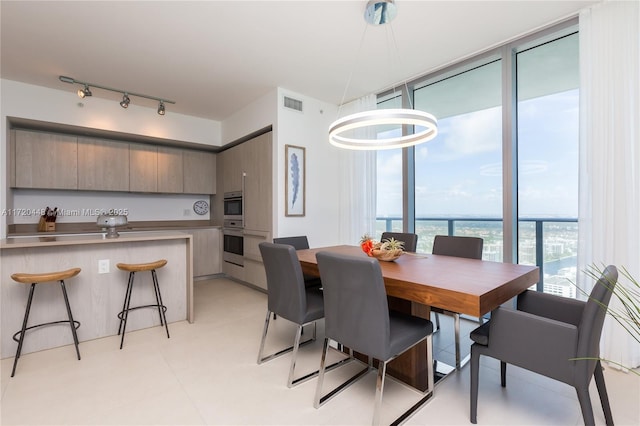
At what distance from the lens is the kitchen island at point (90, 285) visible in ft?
7.84

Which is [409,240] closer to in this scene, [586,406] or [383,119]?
[383,119]

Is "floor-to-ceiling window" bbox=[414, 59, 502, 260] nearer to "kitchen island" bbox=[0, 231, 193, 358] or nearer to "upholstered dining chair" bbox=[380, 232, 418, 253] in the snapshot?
"upholstered dining chair" bbox=[380, 232, 418, 253]

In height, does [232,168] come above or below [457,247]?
above

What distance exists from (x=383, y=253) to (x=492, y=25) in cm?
224

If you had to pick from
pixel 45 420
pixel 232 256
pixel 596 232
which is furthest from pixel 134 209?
pixel 596 232

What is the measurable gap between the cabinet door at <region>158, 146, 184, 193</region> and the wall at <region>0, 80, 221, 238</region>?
0.32 m

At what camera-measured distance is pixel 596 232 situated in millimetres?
2314

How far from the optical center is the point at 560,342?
4.63 feet

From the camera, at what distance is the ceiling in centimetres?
236

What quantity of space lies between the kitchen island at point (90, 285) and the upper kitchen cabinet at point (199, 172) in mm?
2148

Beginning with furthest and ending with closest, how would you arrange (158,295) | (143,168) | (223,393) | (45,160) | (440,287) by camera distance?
(143,168), (45,160), (158,295), (223,393), (440,287)

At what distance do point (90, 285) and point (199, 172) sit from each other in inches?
112

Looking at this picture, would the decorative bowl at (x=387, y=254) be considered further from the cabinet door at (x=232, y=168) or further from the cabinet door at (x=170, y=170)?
the cabinet door at (x=170, y=170)

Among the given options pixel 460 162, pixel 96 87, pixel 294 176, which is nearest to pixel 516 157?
pixel 460 162
